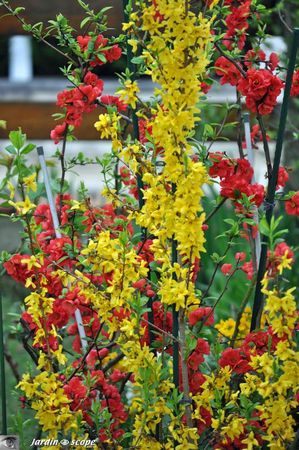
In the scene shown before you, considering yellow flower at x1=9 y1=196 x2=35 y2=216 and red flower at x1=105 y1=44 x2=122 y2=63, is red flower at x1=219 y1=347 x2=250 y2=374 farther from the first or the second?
red flower at x1=105 y1=44 x2=122 y2=63

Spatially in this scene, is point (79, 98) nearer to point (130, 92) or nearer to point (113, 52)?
point (113, 52)

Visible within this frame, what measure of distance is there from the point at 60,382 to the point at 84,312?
38cm

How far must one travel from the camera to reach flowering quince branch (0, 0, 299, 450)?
1.85 m

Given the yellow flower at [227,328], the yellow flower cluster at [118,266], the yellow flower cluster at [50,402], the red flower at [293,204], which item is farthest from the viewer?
the yellow flower at [227,328]

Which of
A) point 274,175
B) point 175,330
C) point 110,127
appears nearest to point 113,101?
point 110,127

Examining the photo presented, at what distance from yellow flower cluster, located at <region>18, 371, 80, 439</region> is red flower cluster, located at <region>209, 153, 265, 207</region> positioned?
1.63 ft

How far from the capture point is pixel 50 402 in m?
2.03

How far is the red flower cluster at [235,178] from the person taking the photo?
2.13 metres

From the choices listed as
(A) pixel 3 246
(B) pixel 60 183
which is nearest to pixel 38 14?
(A) pixel 3 246

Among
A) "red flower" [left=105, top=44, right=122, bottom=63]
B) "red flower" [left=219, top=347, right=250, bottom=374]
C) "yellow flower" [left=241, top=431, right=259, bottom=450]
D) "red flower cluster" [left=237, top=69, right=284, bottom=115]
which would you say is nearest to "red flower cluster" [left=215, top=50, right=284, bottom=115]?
"red flower cluster" [left=237, top=69, right=284, bottom=115]

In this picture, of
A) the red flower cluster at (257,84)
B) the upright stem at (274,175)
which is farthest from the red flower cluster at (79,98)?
the upright stem at (274,175)

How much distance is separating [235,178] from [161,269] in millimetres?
296

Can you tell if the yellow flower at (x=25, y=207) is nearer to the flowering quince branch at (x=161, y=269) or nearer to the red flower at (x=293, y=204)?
the flowering quince branch at (x=161, y=269)

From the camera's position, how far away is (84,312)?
242 cm
